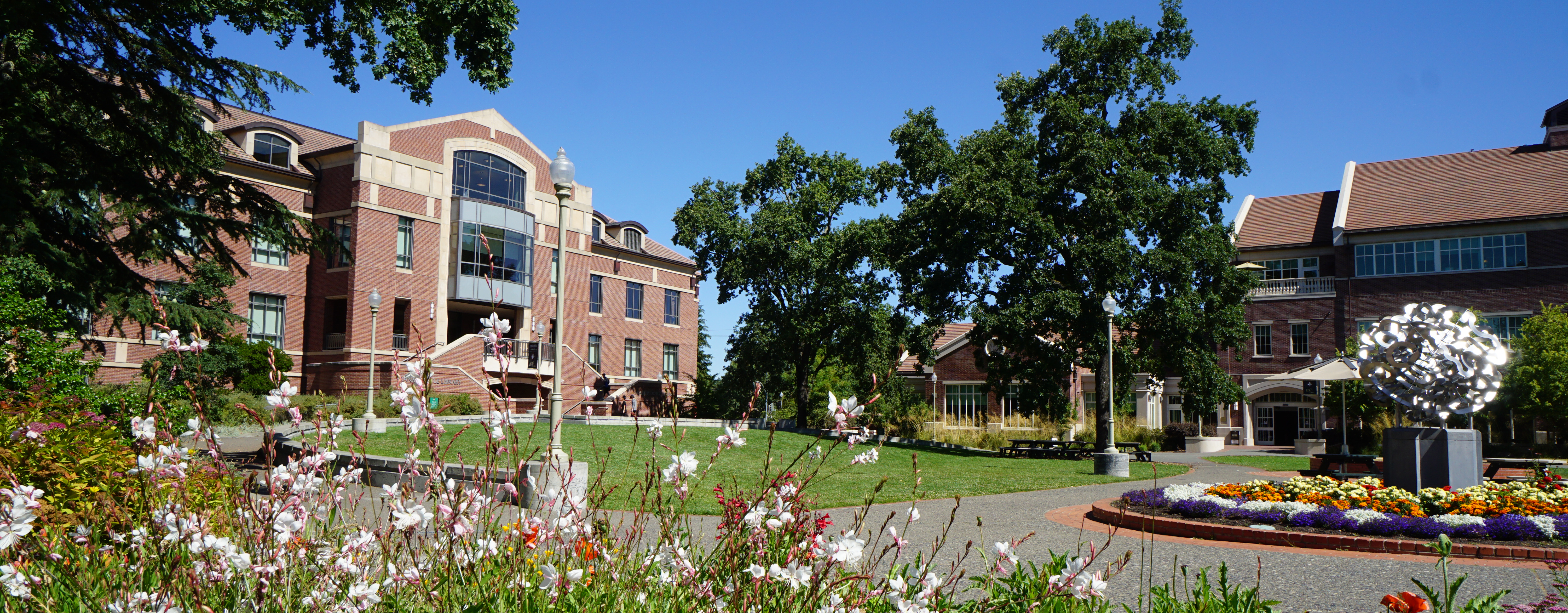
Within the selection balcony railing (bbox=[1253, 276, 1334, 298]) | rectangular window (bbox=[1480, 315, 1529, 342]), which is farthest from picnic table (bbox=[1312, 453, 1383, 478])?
balcony railing (bbox=[1253, 276, 1334, 298])

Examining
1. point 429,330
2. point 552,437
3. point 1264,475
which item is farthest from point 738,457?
point 429,330

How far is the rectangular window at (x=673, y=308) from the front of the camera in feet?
161

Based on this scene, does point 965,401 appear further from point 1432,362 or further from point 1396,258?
point 1432,362

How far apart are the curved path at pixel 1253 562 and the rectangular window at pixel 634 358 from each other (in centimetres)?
3474

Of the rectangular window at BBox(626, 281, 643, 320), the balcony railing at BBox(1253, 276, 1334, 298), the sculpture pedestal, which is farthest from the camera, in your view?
the rectangular window at BBox(626, 281, 643, 320)

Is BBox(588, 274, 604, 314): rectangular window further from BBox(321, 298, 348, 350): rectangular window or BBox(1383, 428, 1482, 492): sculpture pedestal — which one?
BBox(1383, 428, 1482, 492): sculpture pedestal

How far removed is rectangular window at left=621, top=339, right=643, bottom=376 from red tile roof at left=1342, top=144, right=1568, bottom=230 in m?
31.8

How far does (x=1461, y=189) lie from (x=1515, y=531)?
39.2 meters

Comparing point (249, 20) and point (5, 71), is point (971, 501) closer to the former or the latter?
point (249, 20)

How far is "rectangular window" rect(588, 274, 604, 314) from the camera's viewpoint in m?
44.8

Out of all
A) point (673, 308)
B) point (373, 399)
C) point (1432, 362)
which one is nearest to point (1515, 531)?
point (1432, 362)

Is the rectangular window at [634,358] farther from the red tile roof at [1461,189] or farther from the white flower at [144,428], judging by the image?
the white flower at [144,428]

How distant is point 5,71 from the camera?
12.1m

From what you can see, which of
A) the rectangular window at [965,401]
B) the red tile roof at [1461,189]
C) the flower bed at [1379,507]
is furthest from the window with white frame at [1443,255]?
the flower bed at [1379,507]
